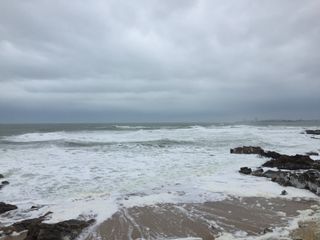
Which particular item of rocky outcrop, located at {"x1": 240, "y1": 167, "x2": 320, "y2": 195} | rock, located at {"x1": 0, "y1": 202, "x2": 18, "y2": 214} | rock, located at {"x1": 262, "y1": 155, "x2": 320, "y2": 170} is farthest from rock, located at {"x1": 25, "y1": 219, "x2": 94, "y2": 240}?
rock, located at {"x1": 262, "y1": 155, "x2": 320, "y2": 170}

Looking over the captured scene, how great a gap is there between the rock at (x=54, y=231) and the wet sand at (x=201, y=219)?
341 millimetres

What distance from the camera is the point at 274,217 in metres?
7.37

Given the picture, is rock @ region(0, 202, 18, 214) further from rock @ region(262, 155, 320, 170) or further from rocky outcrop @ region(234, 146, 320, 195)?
rock @ region(262, 155, 320, 170)

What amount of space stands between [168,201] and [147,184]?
230 cm

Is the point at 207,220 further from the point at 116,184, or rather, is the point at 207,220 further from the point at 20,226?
the point at 116,184

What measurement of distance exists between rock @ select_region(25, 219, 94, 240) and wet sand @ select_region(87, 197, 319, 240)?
341 millimetres

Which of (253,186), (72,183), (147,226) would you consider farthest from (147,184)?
(147,226)

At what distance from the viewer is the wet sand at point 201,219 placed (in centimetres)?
654

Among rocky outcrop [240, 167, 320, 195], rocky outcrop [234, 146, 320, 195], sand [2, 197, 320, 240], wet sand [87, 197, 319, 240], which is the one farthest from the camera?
rocky outcrop [234, 146, 320, 195]

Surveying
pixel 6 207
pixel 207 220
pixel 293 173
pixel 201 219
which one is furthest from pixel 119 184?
pixel 293 173

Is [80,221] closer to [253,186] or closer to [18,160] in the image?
[253,186]

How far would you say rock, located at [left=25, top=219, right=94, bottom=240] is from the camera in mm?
5957

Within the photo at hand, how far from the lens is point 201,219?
7344 millimetres

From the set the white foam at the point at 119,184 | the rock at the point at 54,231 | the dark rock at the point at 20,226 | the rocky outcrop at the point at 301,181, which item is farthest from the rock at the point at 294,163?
the dark rock at the point at 20,226
